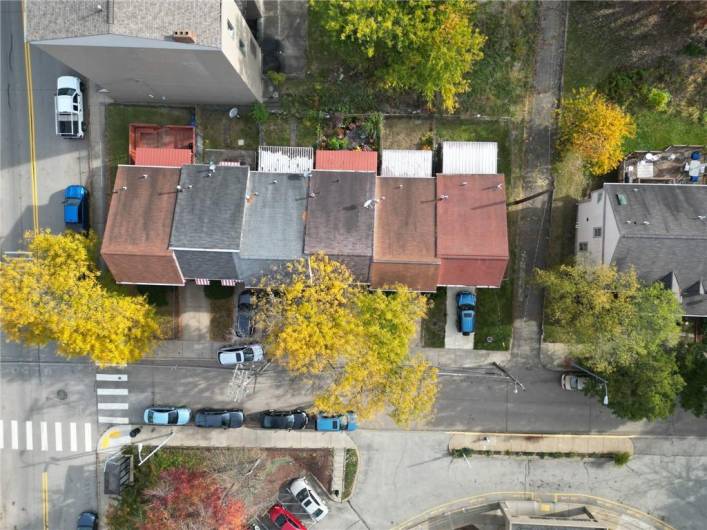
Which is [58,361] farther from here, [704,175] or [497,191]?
[704,175]

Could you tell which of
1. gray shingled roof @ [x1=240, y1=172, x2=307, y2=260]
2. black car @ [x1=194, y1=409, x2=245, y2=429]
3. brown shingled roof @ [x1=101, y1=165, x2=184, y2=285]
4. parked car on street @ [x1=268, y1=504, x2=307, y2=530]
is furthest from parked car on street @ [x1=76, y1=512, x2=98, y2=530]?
gray shingled roof @ [x1=240, y1=172, x2=307, y2=260]

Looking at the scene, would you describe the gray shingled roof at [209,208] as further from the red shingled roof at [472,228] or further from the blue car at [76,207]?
the red shingled roof at [472,228]

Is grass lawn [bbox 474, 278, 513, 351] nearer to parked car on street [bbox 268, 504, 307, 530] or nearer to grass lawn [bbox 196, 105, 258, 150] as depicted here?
parked car on street [bbox 268, 504, 307, 530]

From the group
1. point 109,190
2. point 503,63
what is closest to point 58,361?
point 109,190

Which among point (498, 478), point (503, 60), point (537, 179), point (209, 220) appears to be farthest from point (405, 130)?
point (498, 478)

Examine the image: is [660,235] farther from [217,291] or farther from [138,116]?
[138,116]

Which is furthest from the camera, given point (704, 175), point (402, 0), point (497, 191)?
point (704, 175)

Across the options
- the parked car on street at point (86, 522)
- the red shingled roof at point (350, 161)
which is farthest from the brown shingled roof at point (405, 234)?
the parked car on street at point (86, 522)
